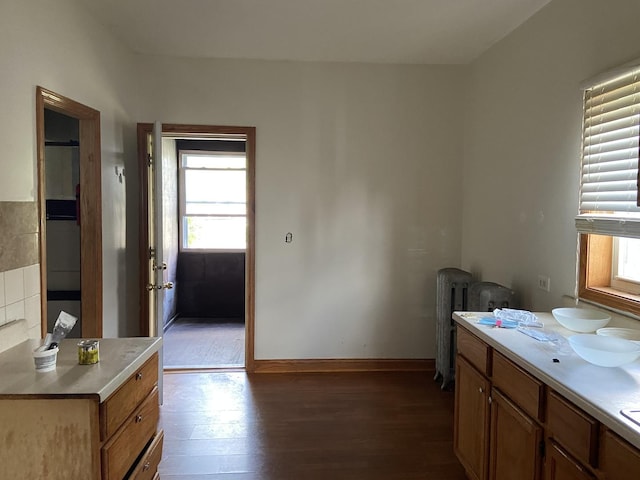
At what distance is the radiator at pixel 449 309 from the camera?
364 cm

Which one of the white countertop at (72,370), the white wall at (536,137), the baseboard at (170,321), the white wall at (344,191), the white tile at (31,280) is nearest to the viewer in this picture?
the white countertop at (72,370)

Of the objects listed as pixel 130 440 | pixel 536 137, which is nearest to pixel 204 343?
pixel 130 440

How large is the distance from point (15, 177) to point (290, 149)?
2.23 meters

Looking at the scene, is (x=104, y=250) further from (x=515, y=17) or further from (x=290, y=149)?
(x=515, y=17)

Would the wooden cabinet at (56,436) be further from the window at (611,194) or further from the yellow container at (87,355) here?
the window at (611,194)

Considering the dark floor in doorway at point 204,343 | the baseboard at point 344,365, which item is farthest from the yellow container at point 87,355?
the dark floor in doorway at point 204,343

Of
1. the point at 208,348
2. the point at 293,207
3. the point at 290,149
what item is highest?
the point at 290,149

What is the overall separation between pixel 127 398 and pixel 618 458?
1696 millimetres

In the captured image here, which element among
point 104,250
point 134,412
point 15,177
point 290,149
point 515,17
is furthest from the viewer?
point 290,149

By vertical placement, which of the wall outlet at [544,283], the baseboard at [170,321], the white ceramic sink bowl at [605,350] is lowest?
the baseboard at [170,321]

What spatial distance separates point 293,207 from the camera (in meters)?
3.96

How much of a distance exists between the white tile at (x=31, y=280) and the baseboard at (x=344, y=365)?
2.12 meters

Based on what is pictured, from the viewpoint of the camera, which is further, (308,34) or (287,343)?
(287,343)

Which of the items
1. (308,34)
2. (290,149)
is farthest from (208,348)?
(308,34)
